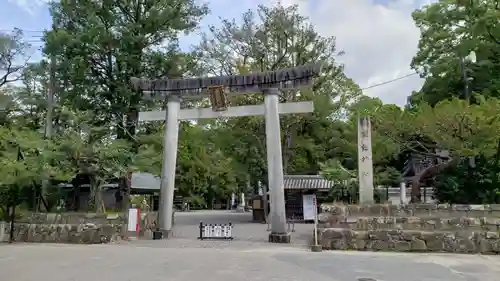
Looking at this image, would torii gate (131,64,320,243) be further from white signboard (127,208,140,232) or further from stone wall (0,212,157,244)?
stone wall (0,212,157,244)

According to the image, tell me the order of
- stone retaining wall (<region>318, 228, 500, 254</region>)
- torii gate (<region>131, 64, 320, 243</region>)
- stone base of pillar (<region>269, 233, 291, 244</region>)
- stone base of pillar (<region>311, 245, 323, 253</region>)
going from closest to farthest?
1. stone retaining wall (<region>318, 228, 500, 254</region>)
2. stone base of pillar (<region>311, 245, 323, 253</region>)
3. stone base of pillar (<region>269, 233, 291, 244</region>)
4. torii gate (<region>131, 64, 320, 243</region>)

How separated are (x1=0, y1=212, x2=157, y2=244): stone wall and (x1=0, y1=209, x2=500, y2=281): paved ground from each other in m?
1.27

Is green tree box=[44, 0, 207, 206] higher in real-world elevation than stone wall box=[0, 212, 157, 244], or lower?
higher

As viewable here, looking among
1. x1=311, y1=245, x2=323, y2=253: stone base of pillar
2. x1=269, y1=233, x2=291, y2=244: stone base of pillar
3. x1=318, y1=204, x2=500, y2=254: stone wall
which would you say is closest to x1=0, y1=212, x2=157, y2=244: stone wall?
x1=269, y1=233, x2=291, y2=244: stone base of pillar

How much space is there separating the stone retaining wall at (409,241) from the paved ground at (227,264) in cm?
71

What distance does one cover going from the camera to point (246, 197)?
49312 mm

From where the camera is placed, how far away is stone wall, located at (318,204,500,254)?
1186cm

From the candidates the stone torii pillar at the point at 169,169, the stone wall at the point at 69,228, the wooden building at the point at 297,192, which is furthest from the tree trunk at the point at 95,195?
the wooden building at the point at 297,192

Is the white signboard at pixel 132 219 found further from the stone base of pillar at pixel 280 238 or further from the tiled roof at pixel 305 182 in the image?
the tiled roof at pixel 305 182

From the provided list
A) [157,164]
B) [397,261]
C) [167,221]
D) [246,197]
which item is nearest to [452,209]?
[397,261]

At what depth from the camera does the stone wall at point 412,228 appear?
11.9 meters

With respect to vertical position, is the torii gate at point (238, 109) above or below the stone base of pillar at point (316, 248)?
above

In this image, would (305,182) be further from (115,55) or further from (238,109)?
(115,55)

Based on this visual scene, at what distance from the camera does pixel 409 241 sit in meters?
12.1
